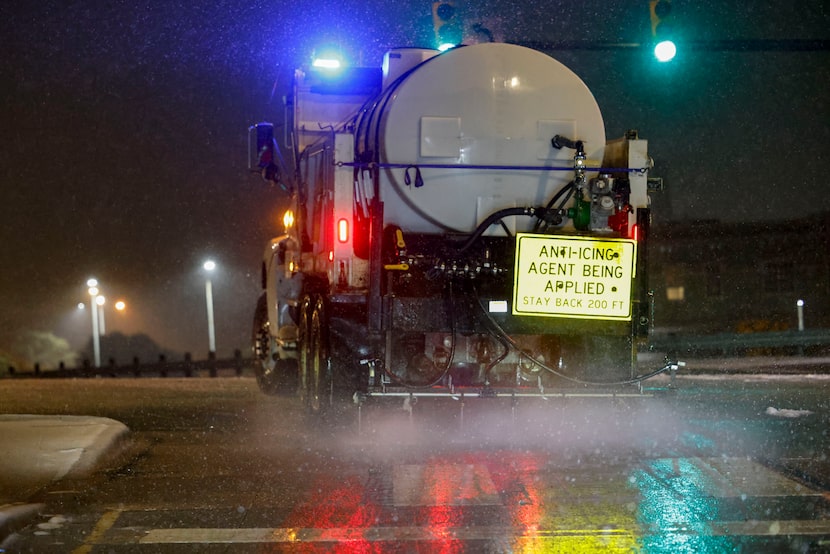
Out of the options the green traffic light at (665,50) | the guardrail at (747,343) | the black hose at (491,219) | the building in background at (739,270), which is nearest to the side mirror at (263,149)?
the black hose at (491,219)

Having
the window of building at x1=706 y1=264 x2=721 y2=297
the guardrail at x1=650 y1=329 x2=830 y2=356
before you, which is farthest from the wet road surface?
the window of building at x1=706 y1=264 x2=721 y2=297

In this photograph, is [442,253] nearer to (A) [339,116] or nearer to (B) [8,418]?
(A) [339,116]

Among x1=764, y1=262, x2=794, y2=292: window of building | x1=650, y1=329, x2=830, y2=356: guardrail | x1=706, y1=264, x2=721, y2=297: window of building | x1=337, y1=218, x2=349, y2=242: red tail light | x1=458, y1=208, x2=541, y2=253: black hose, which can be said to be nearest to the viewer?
x1=458, y1=208, x2=541, y2=253: black hose

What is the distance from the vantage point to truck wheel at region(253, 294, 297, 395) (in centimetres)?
1444

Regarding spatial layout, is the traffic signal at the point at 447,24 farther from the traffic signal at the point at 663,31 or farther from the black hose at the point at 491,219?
the black hose at the point at 491,219

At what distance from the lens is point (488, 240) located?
9242 mm

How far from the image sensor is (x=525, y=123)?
9125 millimetres

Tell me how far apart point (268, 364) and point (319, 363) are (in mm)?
4803

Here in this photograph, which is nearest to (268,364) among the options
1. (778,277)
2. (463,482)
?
(463,482)

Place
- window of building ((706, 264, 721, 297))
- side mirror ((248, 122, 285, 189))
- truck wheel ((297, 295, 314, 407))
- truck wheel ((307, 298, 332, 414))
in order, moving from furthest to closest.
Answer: window of building ((706, 264, 721, 297)) → side mirror ((248, 122, 285, 189)) → truck wheel ((297, 295, 314, 407)) → truck wheel ((307, 298, 332, 414))

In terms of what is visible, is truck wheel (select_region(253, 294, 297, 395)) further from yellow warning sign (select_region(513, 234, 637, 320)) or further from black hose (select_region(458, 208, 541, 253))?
yellow warning sign (select_region(513, 234, 637, 320))

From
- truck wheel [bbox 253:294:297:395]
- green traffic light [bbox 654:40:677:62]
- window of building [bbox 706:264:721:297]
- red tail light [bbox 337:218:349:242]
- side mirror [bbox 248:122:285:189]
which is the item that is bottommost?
window of building [bbox 706:264:721:297]

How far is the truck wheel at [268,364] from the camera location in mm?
14438

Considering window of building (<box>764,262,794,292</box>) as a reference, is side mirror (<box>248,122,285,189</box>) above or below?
above
